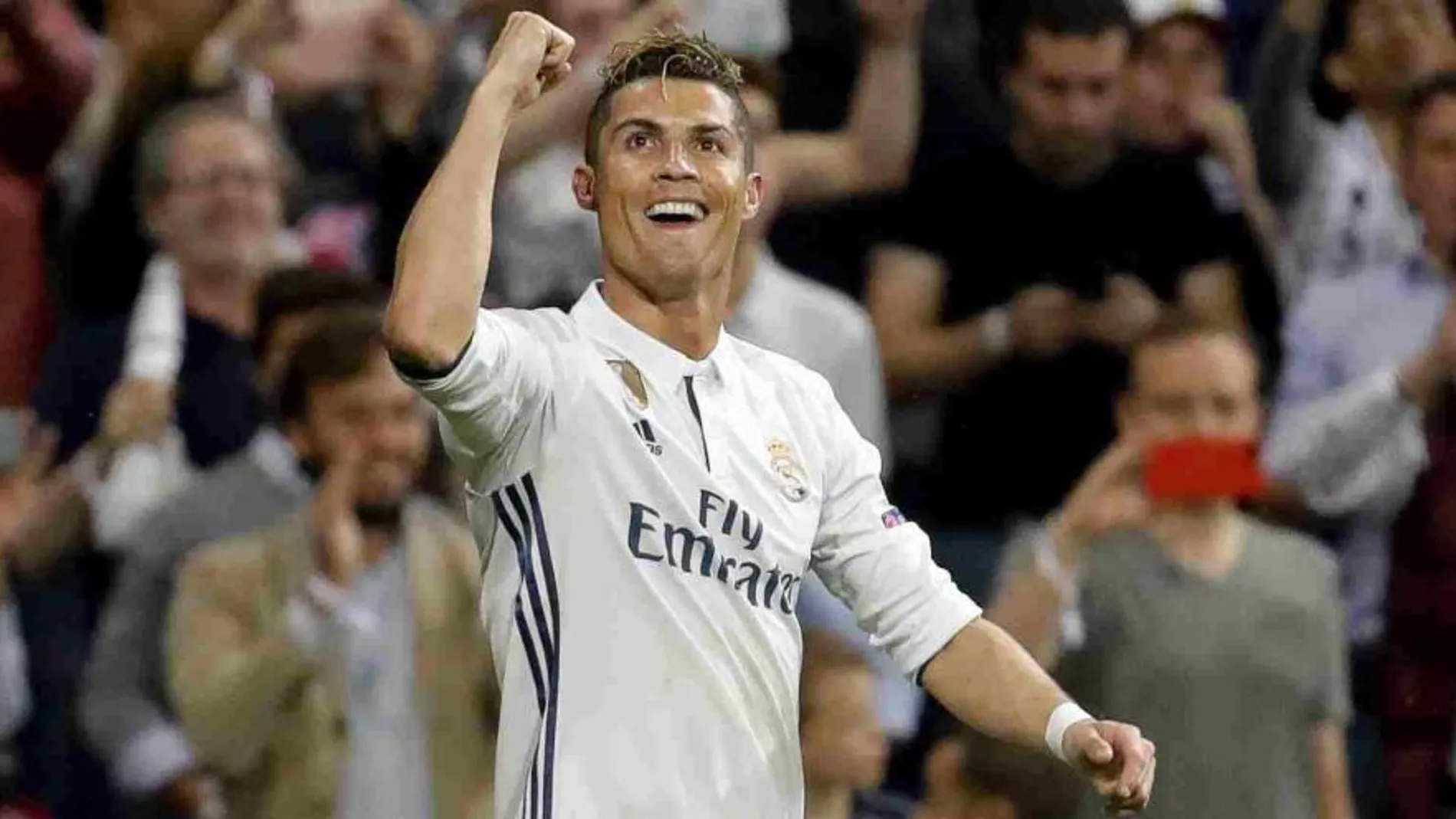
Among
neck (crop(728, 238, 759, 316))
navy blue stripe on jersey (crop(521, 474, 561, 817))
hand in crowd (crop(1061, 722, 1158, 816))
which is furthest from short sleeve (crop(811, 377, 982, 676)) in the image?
neck (crop(728, 238, 759, 316))

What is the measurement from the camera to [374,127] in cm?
728

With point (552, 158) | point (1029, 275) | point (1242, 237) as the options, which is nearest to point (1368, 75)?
point (1242, 237)

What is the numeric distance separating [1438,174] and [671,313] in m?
3.77

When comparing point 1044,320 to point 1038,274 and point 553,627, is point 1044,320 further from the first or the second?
point 553,627

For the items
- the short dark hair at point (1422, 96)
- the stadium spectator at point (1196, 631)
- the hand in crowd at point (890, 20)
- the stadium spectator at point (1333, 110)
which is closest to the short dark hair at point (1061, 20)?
the hand in crowd at point (890, 20)

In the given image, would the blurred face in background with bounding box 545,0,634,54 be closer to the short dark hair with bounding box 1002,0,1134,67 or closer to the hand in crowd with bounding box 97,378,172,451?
the short dark hair with bounding box 1002,0,1134,67

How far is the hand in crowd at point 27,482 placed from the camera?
6949 mm

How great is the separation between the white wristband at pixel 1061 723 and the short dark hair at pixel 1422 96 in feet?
12.4

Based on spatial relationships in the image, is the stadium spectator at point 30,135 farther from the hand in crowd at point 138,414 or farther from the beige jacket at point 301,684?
the beige jacket at point 301,684

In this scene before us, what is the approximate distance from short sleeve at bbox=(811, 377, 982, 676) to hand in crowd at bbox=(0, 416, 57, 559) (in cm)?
347

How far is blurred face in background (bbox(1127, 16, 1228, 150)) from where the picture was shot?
23.8ft

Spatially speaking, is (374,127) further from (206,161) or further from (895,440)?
(895,440)

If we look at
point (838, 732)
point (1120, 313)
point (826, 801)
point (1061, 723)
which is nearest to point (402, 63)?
point (1120, 313)

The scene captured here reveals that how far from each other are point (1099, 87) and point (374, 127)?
1.91m
